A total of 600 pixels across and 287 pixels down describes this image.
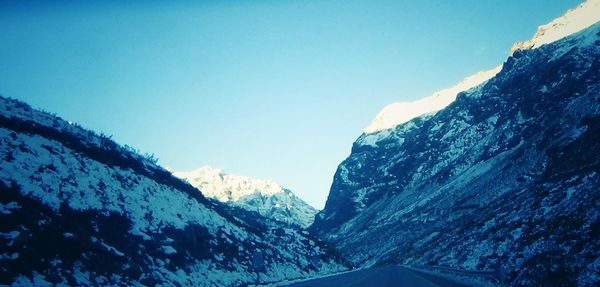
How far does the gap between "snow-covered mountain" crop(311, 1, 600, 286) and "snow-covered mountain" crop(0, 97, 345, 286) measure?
16465 millimetres

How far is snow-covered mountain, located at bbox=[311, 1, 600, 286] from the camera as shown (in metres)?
20.5

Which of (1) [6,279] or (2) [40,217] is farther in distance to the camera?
(2) [40,217]

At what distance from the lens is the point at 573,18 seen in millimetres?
182625

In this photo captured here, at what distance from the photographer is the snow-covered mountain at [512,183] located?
67.2 feet

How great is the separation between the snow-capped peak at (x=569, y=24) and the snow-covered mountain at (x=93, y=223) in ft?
604

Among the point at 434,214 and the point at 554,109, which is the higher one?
the point at 554,109

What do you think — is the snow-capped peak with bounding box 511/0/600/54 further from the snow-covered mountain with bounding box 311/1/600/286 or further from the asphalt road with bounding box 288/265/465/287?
the asphalt road with bounding box 288/265/465/287

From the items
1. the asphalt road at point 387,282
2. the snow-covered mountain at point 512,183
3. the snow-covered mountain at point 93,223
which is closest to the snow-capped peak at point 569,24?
the snow-covered mountain at point 512,183

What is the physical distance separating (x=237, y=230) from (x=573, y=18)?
686 ft

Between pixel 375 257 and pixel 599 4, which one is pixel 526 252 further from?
pixel 599 4

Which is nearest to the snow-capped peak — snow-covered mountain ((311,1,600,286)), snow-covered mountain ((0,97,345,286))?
snow-covered mountain ((311,1,600,286))

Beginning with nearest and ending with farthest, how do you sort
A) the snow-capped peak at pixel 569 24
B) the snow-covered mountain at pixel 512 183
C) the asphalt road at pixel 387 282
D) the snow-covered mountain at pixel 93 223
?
1. the snow-covered mountain at pixel 93 223
2. the asphalt road at pixel 387 282
3. the snow-covered mountain at pixel 512 183
4. the snow-capped peak at pixel 569 24

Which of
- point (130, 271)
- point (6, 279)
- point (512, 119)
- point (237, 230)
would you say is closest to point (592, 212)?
point (130, 271)

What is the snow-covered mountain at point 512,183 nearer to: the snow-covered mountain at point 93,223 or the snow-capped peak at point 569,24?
the snow-capped peak at point 569,24
